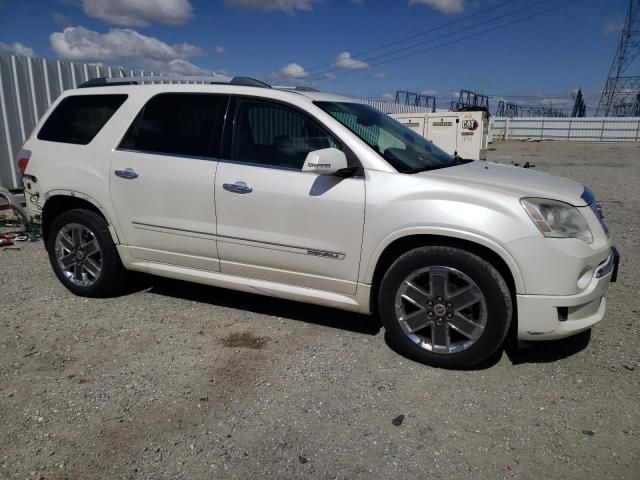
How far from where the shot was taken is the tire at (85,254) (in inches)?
166

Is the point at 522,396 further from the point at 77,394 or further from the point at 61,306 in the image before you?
the point at 61,306

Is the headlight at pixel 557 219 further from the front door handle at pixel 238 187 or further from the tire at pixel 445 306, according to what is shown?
the front door handle at pixel 238 187

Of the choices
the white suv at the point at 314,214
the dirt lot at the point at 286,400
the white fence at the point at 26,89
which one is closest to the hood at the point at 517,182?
the white suv at the point at 314,214

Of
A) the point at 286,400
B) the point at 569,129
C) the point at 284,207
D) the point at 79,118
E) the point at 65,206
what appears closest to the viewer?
the point at 286,400

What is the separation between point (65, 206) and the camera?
4.45 metres

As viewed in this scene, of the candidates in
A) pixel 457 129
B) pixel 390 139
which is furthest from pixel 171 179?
pixel 457 129

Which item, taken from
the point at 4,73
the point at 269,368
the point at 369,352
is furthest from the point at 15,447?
the point at 4,73

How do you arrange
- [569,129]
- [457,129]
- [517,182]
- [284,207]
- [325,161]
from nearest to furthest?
[325,161] → [517,182] → [284,207] → [457,129] → [569,129]

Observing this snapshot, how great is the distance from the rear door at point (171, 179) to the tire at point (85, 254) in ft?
0.88

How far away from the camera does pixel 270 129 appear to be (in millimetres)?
3709

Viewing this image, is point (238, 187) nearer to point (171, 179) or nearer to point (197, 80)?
point (171, 179)

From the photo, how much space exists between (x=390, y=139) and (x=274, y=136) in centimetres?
91

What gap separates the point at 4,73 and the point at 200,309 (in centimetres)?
641

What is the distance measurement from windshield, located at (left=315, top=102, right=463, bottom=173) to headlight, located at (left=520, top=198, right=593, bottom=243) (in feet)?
2.71
